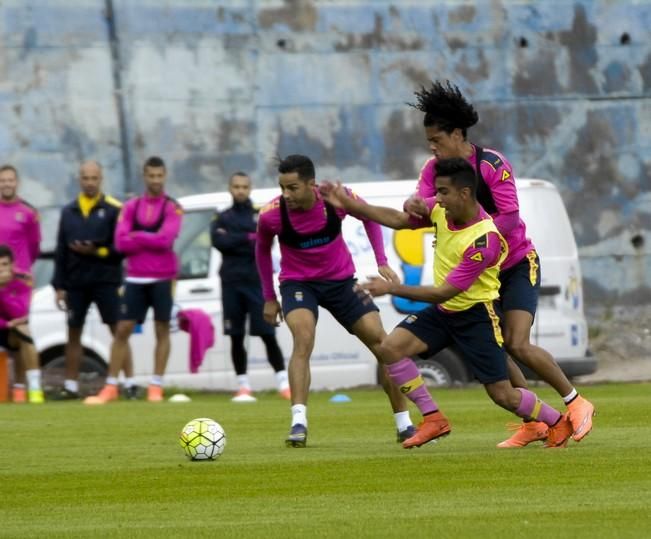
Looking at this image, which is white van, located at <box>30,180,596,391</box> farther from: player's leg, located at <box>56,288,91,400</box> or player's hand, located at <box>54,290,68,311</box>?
player's hand, located at <box>54,290,68,311</box>

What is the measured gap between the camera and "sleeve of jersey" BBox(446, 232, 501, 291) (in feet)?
33.9

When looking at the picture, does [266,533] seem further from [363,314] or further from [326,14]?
[326,14]

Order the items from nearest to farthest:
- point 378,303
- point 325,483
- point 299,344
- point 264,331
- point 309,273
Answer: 1. point 325,483
2. point 299,344
3. point 309,273
4. point 264,331
5. point 378,303

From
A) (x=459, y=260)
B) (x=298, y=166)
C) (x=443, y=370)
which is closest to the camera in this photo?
(x=459, y=260)

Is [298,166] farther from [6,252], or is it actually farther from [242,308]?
[6,252]

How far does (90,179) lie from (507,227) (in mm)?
8206

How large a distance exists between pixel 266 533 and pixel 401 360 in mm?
3816

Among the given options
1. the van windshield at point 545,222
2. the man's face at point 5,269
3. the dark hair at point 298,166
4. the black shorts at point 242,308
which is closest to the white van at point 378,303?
the van windshield at point 545,222

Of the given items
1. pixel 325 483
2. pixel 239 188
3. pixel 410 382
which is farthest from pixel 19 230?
pixel 325 483

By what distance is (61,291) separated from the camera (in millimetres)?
18312

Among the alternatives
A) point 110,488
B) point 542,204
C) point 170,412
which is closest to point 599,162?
point 542,204

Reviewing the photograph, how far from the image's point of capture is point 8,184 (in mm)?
18344

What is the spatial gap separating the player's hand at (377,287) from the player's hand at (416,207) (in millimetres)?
919

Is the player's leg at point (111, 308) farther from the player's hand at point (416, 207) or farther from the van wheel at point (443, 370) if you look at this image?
the player's hand at point (416, 207)
